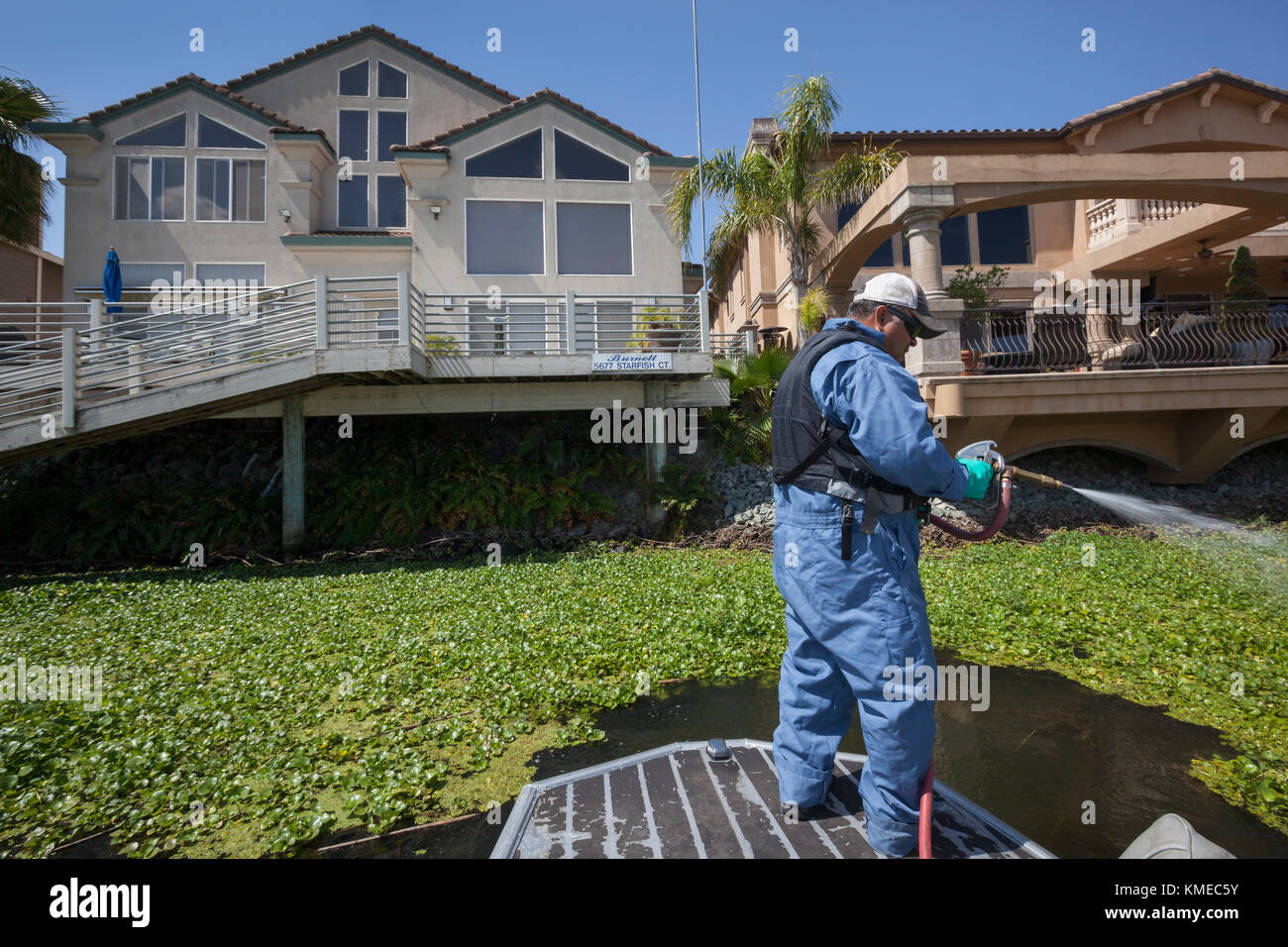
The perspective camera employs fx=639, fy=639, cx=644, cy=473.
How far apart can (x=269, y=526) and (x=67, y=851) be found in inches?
394

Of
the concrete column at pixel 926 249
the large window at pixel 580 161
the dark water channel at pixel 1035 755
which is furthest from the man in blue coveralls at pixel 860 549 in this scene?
the large window at pixel 580 161

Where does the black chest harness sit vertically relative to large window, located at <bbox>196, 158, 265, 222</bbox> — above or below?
below

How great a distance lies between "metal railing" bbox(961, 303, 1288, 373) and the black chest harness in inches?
394

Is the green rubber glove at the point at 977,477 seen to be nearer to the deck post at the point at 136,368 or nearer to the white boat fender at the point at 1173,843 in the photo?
the white boat fender at the point at 1173,843

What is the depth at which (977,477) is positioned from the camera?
114 inches

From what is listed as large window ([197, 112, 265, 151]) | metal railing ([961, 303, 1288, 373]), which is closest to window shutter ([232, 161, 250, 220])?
large window ([197, 112, 265, 151])

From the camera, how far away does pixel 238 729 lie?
14.5 feet

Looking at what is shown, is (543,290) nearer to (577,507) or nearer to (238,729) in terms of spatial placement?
(577,507)

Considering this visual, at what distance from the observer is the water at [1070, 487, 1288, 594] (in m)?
8.90

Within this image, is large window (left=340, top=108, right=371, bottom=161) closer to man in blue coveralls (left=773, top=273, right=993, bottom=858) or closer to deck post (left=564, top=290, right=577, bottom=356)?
deck post (left=564, top=290, right=577, bottom=356)

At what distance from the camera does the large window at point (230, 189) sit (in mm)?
17094

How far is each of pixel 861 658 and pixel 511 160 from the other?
17.3 meters
